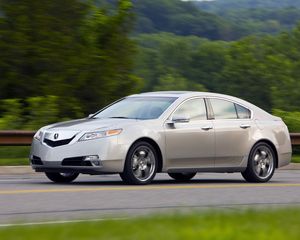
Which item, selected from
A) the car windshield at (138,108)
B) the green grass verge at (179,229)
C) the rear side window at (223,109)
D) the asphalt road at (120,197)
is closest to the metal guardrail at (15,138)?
the asphalt road at (120,197)

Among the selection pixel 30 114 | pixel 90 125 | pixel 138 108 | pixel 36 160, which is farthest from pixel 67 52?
pixel 90 125

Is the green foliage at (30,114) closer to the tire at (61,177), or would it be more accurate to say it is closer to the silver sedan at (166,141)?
the silver sedan at (166,141)

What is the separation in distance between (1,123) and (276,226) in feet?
52.6

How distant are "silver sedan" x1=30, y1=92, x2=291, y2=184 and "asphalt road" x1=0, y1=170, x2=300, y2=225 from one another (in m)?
0.28

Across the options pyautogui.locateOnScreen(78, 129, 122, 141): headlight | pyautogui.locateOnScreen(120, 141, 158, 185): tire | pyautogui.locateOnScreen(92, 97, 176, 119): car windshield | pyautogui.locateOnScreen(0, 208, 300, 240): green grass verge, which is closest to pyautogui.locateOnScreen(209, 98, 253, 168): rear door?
pyautogui.locateOnScreen(92, 97, 176, 119): car windshield

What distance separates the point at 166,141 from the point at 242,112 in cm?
203

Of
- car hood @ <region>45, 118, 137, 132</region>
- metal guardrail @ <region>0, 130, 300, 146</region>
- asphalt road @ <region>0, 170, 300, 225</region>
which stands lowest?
asphalt road @ <region>0, 170, 300, 225</region>

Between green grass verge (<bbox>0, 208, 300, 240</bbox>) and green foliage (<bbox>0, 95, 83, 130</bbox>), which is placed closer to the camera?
green grass verge (<bbox>0, 208, 300, 240</bbox>)

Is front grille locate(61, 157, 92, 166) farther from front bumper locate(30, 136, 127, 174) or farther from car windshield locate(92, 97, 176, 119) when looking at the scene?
car windshield locate(92, 97, 176, 119)

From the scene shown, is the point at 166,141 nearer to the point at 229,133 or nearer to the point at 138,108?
the point at 138,108

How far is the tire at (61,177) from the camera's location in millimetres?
15836

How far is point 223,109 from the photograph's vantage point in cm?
1684

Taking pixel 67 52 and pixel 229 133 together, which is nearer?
pixel 229 133

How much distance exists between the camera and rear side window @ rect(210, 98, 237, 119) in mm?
16672
